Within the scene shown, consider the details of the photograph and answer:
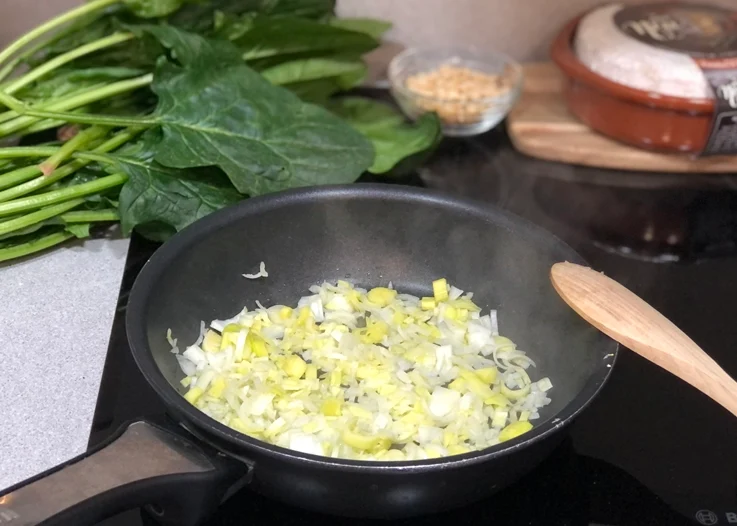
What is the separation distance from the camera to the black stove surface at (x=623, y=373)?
0.60m

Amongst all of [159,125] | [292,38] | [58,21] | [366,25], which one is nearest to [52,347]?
[159,125]

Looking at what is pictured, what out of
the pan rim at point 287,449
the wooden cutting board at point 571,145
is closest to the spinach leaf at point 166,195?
the pan rim at point 287,449

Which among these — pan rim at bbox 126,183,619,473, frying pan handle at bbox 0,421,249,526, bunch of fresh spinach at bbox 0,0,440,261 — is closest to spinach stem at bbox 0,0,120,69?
bunch of fresh spinach at bbox 0,0,440,261

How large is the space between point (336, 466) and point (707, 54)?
755mm

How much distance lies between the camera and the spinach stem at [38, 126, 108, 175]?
809 mm

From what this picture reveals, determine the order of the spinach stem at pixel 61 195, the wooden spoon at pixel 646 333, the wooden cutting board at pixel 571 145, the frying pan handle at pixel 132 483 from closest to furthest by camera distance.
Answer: the frying pan handle at pixel 132 483, the wooden spoon at pixel 646 333, the spinach stem at pixel 61 195, the wooden cutting board at pixel 571 145

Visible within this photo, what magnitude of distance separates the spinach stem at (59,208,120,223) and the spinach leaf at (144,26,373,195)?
0.10m

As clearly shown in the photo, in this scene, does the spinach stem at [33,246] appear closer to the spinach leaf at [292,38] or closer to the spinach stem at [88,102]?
the spinach stem at [88,102]

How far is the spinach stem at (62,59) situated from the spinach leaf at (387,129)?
0.31m

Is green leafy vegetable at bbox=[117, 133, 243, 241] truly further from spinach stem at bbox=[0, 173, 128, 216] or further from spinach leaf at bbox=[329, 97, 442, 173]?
spinach leaf at bbox=[329, 97, 442, 173]

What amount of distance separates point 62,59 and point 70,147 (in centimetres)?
12

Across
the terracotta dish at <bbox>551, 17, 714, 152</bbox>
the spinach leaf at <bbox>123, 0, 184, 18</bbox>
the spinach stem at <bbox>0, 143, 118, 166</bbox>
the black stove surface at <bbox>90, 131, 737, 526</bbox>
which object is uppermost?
the spinach leaf at <bbox>123, 0, 184, 18</bbox>

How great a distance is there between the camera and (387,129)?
3.29 ft

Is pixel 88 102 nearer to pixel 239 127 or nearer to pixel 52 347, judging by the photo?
pixel 239 127
